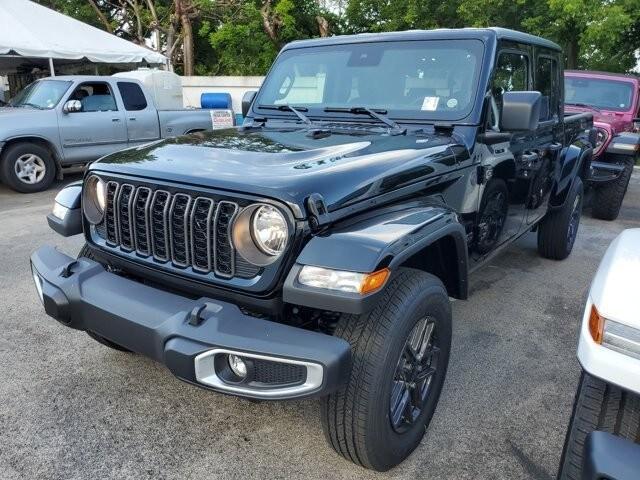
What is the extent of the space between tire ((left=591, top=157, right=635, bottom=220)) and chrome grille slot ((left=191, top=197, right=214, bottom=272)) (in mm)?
6207

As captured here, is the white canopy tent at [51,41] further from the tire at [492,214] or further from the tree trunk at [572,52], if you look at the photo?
the tire at [492,214]

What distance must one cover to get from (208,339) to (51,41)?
522 inches

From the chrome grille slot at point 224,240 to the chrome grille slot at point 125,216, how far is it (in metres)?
0.54

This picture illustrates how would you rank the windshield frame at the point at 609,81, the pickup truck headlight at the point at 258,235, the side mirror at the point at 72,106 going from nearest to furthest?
1. the pickup truck headlight at the point at 258,235
2. the windshield frame at the point at 609,81
3. the side mirror at the point at 72,106

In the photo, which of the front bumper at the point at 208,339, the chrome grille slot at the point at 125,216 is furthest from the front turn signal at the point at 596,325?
the chrome grille slot at the point at 125,216

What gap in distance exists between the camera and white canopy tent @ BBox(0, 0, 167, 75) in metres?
12.1

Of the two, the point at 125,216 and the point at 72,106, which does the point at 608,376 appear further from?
the point at 72,106

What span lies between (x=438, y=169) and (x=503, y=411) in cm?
133

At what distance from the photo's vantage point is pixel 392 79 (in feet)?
10.9

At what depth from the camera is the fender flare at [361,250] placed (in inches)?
74.5

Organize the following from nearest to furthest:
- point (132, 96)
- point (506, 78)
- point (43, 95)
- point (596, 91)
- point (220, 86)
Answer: point (506, 78), point (596, 91), point (43, 95), point (132, 96), point (220, 86)

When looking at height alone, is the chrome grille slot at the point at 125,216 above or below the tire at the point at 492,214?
above

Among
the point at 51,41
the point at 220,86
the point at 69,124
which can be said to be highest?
the point at 51,41

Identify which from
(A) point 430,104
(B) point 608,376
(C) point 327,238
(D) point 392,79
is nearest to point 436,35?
(D) point 392,79
